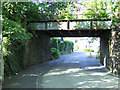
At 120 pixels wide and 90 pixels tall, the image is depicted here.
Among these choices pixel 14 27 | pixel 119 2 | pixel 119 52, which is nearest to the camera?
pixel 119 2

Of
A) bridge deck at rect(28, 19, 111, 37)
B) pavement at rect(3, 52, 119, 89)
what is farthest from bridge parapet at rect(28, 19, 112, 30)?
pavement at rect(3, 52, 119, 89)

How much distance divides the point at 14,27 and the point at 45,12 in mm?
4764

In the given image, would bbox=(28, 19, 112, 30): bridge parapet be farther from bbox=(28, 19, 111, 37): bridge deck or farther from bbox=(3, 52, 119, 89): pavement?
bbox=(3, 52, 119, 89): pavement

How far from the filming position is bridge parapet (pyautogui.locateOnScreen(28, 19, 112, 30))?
40.6ft

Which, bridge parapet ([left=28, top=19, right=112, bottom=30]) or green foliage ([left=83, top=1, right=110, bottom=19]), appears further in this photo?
bridge parapet ([left=28, top=19, right=112, bottom=30])

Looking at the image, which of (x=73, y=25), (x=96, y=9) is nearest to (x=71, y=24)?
(x=73, y=25)

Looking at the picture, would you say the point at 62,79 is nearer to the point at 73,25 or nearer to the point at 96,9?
the point at 96,9

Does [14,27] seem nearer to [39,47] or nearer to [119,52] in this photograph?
[119,52]

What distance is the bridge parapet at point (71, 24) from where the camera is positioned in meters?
12.4

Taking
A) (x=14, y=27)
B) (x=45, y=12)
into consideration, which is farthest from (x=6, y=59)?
(x=45, y=12)

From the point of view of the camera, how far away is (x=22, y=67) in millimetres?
11570

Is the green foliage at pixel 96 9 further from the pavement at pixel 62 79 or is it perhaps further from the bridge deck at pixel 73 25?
the pavement at pixel 62 79

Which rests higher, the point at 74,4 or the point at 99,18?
the point at 74,4

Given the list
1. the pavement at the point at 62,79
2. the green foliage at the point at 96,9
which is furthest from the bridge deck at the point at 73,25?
the pavement at the point at 62,79
